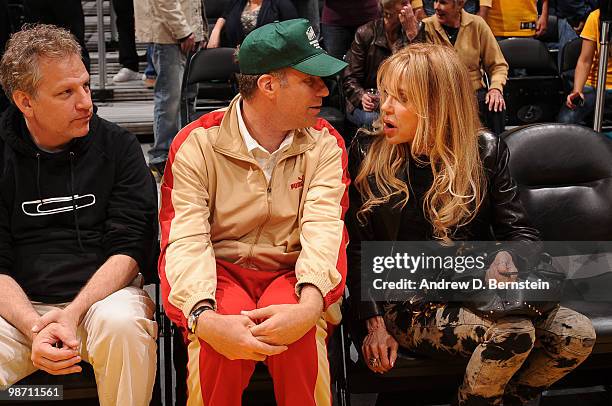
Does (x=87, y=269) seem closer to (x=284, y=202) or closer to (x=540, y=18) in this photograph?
(x=284, y=202)

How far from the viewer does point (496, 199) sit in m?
2.79

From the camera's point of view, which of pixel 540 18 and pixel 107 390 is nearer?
pixel 107 390

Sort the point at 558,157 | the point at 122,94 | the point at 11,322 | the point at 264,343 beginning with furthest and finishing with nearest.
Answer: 1. the point at 122,94
2. the point at 558,157
3. the point at 11,322
4. the point at 264,343

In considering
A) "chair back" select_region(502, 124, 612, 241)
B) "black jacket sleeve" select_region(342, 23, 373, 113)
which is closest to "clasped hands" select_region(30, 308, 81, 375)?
"chair back" select_region(502, 124, 612, 241)

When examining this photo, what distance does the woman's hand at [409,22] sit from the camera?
4617 millimetres

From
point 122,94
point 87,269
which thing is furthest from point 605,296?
point 122,94

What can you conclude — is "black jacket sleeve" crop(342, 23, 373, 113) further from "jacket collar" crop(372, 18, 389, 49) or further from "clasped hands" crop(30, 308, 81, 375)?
"clasped hands" crop(30, 308, 81, 375)

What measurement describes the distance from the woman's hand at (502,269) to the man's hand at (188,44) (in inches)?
116

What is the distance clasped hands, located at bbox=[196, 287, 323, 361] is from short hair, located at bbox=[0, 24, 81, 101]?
0.94m

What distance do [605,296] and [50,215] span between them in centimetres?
188

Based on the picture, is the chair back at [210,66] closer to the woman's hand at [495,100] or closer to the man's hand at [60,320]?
the woman's hand at [495,100]

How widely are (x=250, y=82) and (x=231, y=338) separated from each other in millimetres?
825

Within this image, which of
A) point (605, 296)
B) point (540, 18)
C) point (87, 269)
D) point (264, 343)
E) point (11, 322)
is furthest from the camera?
point (540, 18)

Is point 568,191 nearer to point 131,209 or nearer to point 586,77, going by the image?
point 131,209
